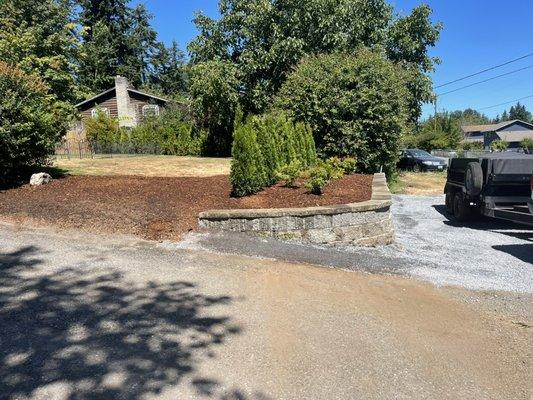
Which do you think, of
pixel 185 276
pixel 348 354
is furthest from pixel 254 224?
pixel 348 354

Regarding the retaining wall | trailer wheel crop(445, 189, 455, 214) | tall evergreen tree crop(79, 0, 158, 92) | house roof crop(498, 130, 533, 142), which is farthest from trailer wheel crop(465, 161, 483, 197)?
house roof crop(498, 130, 533, 142)

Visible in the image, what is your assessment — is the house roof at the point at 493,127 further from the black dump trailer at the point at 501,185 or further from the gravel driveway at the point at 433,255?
the gravel driveway at the point at 433,255

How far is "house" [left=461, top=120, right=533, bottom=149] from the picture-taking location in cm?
8100

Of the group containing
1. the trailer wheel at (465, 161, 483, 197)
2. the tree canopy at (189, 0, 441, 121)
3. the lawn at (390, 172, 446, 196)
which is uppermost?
the tree canopy at (189, 0, 441, 121)

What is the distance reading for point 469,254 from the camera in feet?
21.9

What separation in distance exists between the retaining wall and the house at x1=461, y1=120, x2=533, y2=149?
82432 millimetres

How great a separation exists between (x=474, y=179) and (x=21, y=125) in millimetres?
8509

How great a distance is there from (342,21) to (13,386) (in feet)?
68.3

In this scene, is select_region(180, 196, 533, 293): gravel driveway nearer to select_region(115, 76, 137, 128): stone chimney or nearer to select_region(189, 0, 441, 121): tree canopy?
select_region(189, 0, 441, 121): tree canopy

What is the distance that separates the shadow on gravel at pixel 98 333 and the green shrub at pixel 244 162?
3072 mm

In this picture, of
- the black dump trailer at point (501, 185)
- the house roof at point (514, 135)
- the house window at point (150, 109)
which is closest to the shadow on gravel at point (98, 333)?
the black dump trailer at point (501, 185)

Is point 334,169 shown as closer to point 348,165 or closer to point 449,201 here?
point 348,165

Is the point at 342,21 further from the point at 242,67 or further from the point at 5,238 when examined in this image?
the point at 5,238

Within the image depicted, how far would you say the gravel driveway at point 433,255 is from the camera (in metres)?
5.40
